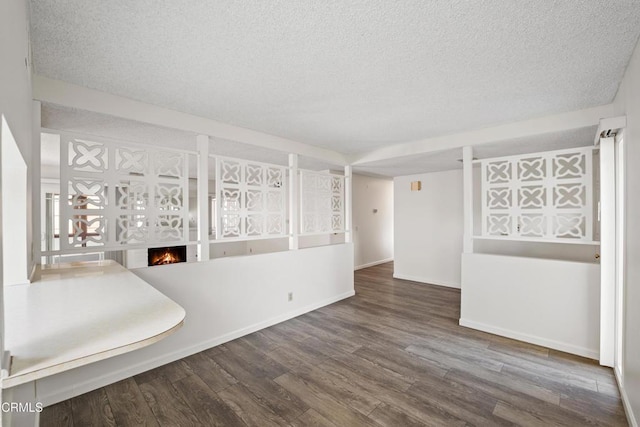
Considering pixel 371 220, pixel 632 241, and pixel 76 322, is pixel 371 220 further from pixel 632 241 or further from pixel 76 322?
pixel 76 322

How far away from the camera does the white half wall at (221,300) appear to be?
238cm

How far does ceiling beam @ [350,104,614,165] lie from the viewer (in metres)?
2.94

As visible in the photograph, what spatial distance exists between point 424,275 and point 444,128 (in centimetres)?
339

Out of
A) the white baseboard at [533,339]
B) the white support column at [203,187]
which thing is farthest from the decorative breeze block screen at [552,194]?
the white support column at [203,187]

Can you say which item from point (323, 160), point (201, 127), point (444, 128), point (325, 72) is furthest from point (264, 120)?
point (444, 128)

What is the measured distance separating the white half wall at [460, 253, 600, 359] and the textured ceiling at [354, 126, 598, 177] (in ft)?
4.66

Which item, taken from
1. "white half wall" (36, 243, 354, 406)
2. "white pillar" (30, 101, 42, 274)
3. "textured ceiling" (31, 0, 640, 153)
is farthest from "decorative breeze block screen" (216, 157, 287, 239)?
"white pillar" (30, 101, 42, 274)

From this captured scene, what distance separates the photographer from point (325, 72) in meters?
2.21

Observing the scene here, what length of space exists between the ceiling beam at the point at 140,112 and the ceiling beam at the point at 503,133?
161 centimetres

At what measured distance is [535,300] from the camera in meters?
3.20

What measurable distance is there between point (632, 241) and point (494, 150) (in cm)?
232

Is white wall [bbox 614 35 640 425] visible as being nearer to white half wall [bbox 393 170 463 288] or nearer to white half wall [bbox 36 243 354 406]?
white half wall [bbox 36 243 354 406]

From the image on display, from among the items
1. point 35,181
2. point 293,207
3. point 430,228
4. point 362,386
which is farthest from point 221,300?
point 430,228

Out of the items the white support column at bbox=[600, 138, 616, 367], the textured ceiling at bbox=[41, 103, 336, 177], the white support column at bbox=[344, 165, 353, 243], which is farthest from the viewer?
the white support column at bbox=[344, 165, 353, 243]
